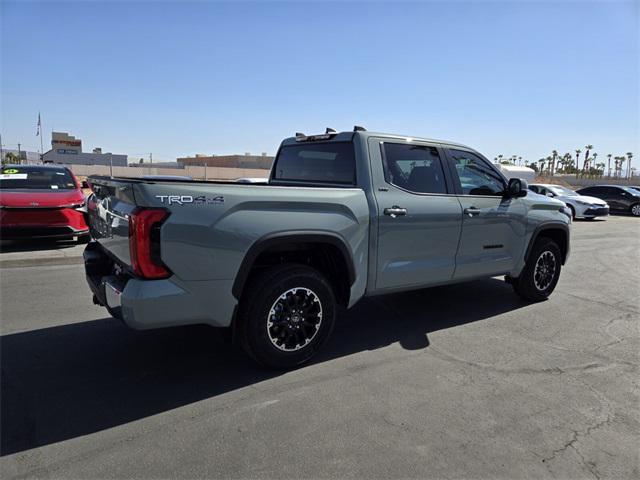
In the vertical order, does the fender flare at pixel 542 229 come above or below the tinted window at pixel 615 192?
below

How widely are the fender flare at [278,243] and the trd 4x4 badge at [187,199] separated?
423 millimetres

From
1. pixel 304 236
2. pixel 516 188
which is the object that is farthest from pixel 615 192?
pixel 304 236

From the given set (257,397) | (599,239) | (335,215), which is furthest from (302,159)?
(599,239)

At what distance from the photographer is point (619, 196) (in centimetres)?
2358

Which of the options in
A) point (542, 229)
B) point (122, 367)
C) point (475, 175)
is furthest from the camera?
point (542, 229)

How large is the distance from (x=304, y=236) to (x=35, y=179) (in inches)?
319

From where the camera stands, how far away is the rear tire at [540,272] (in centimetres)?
582

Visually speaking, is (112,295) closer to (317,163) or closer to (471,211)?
(317,163)

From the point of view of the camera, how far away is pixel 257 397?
3297 mm

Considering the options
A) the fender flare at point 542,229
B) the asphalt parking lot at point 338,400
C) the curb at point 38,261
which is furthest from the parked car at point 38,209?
the fender flare at point 542,229

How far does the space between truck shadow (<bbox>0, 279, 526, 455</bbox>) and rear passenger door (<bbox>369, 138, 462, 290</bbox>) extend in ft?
2.32

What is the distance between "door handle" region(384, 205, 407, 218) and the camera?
4.10 m

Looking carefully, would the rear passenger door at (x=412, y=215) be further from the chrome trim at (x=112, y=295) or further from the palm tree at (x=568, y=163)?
the palm tree at (x=568, y=163)

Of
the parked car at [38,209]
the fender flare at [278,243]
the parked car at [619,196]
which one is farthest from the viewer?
the parked car at [619,196]
